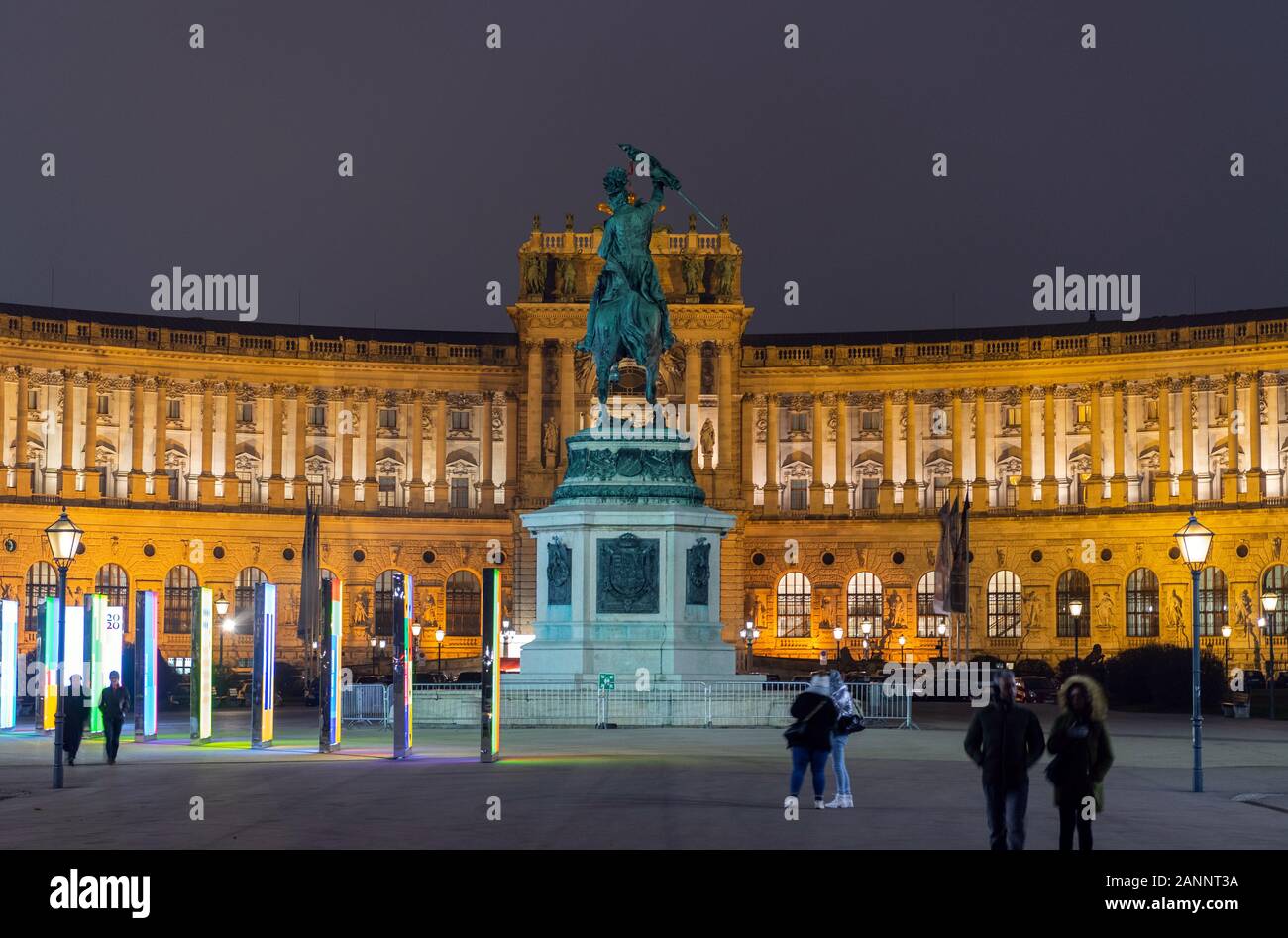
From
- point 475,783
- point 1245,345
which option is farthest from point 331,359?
point 475,783

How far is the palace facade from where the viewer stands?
345 feet

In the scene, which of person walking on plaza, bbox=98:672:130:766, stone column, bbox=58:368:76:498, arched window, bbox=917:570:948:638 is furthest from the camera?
arched window, bbox=917:570:948:638

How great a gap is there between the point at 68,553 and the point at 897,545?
82712 mm

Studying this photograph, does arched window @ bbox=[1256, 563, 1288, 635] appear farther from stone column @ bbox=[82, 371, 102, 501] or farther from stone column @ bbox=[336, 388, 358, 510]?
stone column @ bbox=[82, 371, 102, 501]

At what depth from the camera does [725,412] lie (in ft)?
364

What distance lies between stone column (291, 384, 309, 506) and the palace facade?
0.15m

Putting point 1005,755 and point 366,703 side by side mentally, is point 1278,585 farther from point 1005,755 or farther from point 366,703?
point 1005,755

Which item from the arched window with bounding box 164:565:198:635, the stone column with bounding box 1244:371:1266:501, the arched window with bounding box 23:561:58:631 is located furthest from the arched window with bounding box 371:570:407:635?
the stone column with bounding box 1244:371:1266:501

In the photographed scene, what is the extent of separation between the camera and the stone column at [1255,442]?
342 feet

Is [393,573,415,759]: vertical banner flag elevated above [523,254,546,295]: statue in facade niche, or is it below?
below

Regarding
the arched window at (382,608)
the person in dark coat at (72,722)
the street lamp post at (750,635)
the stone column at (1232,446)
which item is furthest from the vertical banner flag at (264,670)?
the stone column at (1232,446)

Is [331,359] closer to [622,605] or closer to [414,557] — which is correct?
[414,557]

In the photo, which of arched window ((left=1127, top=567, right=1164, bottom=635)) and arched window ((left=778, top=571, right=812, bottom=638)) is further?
arched window ((left=778, top=571, right=812, bottom=638))

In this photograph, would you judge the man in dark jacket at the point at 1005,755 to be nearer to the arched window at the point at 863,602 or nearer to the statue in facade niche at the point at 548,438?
the statue in facade niche at the point at 548,438
